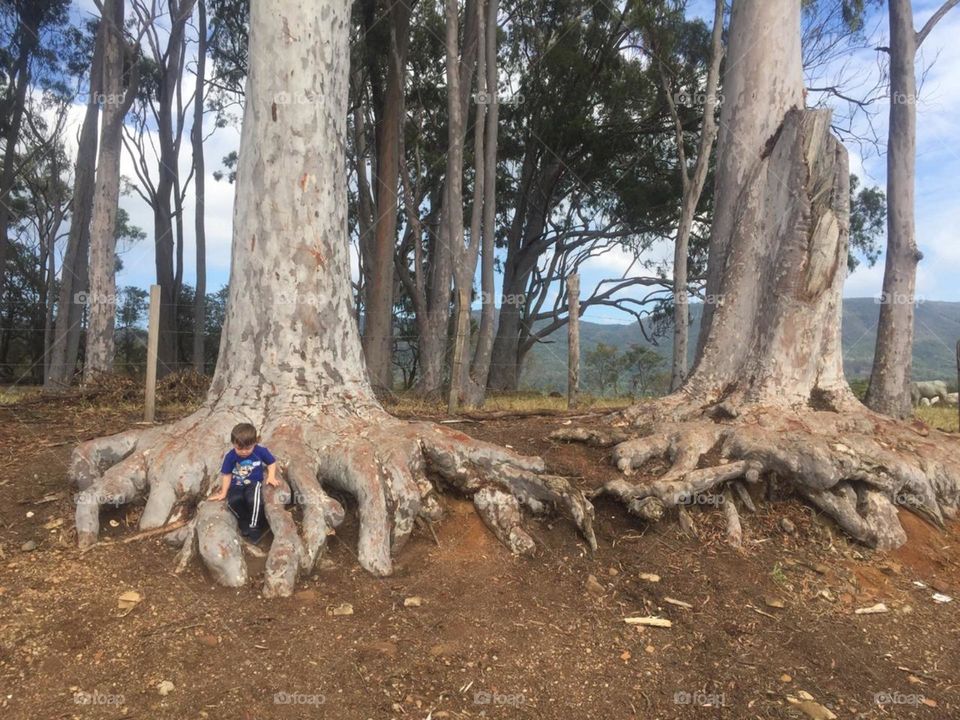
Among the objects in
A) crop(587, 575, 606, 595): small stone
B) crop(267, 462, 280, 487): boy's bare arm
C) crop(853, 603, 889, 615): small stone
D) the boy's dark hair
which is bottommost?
crop(853, 603, 889, 615): small stone

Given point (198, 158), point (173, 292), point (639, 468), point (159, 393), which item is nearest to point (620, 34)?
point (198, 158)

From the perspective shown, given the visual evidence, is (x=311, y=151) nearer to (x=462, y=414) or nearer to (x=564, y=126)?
(x=462, y=414)

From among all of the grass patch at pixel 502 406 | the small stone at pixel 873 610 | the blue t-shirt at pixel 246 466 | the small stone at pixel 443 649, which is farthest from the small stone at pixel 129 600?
the grass patch at pixel 502 406

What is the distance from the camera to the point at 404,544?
4.05 m

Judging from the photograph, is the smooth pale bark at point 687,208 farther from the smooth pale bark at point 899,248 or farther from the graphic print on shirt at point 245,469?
the graphic print on shirt at point 245,469

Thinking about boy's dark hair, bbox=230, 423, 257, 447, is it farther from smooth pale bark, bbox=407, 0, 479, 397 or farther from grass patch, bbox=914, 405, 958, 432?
grass patch, bbox=914, 405, 958, 432

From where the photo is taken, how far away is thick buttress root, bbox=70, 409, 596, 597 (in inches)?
148

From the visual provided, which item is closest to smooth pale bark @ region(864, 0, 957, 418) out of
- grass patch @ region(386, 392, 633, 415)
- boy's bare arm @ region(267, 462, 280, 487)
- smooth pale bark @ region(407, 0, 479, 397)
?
grass patch @ region(386, 392, 633, 415)

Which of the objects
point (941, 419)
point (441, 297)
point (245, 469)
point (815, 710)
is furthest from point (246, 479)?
point (941, 419)

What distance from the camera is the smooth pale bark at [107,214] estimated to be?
11.8 m

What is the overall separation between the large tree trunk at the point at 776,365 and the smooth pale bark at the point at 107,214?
925 centimetres

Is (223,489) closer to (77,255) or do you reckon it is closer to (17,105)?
(77,255)

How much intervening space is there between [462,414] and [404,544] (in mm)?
3734

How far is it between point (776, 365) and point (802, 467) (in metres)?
1.11
